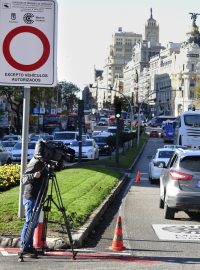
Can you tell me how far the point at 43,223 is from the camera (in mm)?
9867

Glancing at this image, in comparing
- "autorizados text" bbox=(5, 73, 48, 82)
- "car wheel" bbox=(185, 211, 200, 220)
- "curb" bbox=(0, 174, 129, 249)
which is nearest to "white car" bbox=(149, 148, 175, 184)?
"car wheel" bbox=(185, 211, 200, 220)

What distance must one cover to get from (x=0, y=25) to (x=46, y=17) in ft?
2.55

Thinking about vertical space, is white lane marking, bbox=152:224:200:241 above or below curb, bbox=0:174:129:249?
below

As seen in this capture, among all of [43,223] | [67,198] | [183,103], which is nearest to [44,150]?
[43,223]

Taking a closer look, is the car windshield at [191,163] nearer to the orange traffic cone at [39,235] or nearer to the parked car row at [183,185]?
the parked car row at [183,185]

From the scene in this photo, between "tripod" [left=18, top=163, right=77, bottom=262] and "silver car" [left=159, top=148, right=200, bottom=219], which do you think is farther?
"silver car" [left=159, top=148, right=200, bottom=219]

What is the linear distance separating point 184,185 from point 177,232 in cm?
A: 187

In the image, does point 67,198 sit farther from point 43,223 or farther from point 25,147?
point 43,223

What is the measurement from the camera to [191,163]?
1491 centimetres

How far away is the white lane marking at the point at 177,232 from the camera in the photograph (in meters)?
12.2

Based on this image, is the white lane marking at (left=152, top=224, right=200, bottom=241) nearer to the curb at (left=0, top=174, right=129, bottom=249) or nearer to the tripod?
the curb at (left=0, top=174, right=129, bottom=249)

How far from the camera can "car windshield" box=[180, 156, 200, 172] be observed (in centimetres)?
1481

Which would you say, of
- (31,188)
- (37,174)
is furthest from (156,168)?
(37,174)

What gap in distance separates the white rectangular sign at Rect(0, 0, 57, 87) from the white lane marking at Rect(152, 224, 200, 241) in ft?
11.4
